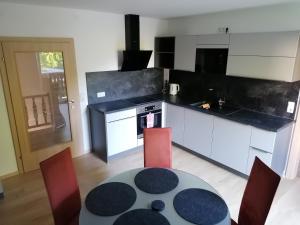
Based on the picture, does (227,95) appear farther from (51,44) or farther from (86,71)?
(51,44)

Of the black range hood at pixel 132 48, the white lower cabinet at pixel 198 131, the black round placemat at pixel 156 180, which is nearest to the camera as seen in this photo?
the black round placemat at pixel 156 180

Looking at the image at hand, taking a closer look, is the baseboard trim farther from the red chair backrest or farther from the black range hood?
the red chair backrest

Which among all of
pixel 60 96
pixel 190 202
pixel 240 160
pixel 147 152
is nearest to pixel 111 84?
pixel 60 96

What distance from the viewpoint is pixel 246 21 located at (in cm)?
332

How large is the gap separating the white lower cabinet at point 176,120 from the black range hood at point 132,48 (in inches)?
38.5

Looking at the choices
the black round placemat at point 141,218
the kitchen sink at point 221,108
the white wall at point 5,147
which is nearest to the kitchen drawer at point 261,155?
the kitchen sink at point 221,108

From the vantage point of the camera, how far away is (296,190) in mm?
2996

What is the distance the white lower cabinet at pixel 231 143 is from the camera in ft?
10.2

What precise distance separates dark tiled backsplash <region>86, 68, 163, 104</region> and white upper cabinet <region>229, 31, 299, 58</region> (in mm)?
1765

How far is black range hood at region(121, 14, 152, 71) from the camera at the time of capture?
3.71 m

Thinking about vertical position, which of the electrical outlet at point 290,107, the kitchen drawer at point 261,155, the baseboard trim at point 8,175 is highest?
the electrical outlet at point 290,107

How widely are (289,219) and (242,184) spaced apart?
70cm

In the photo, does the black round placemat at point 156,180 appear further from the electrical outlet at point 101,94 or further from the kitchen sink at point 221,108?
the electrical outlet at point 101,94

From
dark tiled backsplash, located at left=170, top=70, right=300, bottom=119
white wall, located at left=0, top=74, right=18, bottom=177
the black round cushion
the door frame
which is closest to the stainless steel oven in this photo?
dark tiled backsplash, located at left=170, top=70, right=300, bottom=119
